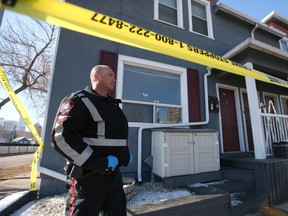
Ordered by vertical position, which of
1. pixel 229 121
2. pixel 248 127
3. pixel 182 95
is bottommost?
pixel 248 127

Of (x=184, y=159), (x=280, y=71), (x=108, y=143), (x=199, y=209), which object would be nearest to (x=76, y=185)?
(x=108, y=143)

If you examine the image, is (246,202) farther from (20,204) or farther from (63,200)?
(20,204)

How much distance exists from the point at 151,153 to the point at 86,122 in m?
2.84

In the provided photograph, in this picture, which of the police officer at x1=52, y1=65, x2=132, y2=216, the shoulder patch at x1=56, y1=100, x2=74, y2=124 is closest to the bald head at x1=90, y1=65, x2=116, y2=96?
the police officer at x1=52, y1=65, x2=132, y2=216

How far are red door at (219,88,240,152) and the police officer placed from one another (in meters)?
Result: 4.81

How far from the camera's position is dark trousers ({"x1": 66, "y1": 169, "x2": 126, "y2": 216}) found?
1.38 m

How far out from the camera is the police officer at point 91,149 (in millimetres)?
1376

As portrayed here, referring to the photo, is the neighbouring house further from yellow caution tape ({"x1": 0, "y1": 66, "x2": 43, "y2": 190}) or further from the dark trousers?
the dark trousers

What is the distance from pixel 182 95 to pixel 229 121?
6.82 feet

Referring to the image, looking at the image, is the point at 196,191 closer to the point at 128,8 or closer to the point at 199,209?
the point at 199,209

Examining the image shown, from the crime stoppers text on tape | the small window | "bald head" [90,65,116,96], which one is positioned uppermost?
the small window

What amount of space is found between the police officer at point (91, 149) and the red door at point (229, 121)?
4807 mm

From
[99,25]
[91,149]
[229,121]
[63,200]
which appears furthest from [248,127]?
[99,25]

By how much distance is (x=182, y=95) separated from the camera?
5.02m
